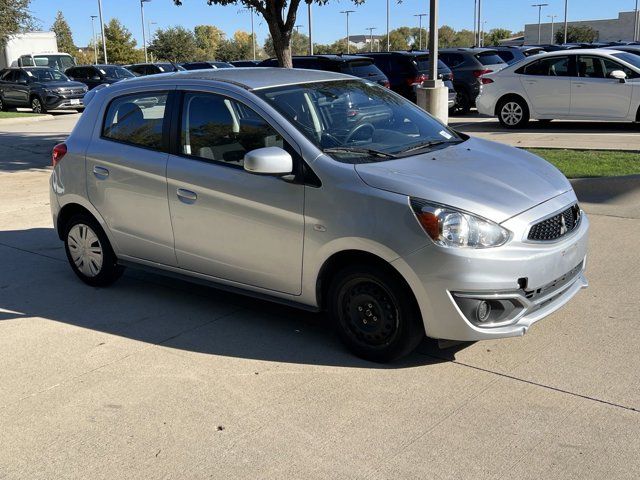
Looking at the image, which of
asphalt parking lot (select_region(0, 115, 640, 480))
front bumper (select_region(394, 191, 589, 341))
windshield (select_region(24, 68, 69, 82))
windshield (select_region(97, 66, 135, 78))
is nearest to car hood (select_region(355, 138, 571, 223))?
front bumper (select_region(394, 191, 589, 341))

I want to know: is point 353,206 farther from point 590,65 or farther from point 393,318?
point 590,65

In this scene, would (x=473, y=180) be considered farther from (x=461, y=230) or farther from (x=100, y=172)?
(x=100, y=172)

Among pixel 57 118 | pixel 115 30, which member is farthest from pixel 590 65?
pixel 115 30

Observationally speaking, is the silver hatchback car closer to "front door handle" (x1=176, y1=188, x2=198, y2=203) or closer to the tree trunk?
"front door handle" (x1=176, y1=188, x2=198, y2=203)

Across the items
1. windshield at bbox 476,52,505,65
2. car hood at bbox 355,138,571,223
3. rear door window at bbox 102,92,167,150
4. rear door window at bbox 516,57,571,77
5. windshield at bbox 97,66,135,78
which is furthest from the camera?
windshield at bbox 97,66,135,78

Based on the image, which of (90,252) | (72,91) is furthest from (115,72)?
(90,252)

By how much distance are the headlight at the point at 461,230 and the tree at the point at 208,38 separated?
3612 inches

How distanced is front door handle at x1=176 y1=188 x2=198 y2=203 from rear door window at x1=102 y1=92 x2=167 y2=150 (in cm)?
42

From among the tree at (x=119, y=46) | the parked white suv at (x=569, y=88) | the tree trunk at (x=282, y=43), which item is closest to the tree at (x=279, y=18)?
the tree trunk at (x=282, y=43)

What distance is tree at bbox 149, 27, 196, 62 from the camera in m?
80.1

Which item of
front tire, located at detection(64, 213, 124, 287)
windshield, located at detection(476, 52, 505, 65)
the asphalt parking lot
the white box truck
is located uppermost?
the white box truck

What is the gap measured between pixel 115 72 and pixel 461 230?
87.8ft

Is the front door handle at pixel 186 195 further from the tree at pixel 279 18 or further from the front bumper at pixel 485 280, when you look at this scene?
the tree at pixel 279 18

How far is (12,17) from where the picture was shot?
1125 inches
